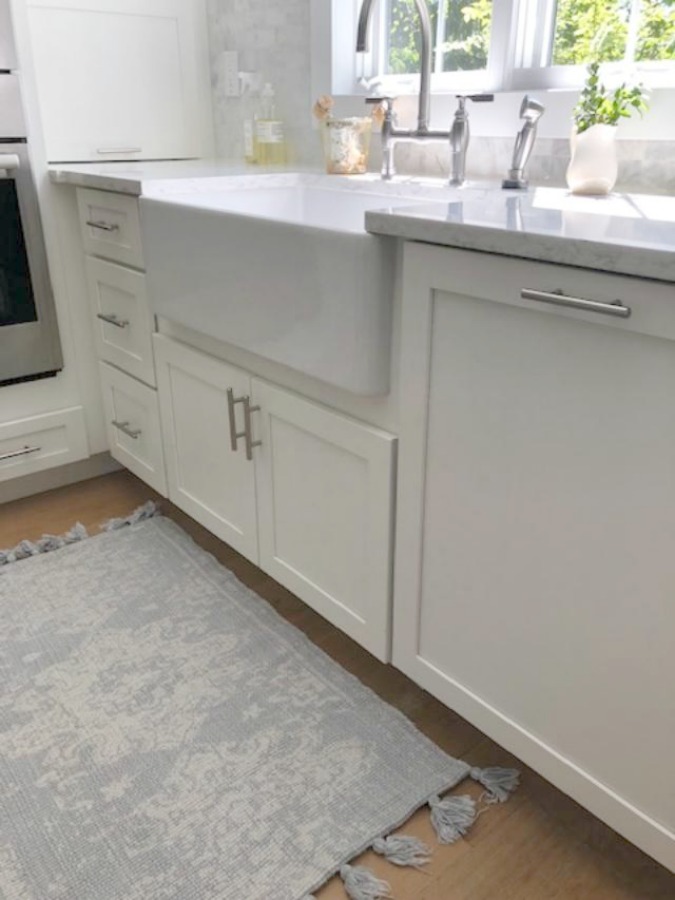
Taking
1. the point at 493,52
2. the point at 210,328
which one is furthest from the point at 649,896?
the point at 493,52

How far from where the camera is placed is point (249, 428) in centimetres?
151

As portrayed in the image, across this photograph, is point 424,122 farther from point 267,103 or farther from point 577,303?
point 577,303

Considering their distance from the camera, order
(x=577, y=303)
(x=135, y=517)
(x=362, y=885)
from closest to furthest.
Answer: (x=577, y=303), (x=362, y=885), (x=135, y=517)

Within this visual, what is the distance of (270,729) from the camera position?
137cm

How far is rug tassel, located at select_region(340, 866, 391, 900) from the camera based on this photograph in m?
1.08

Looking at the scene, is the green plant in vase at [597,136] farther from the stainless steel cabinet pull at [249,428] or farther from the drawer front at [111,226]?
the drawer front at [111,226]

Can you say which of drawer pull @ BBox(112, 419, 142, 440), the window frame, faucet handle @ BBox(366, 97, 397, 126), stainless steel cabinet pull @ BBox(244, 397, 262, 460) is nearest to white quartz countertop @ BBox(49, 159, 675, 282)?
the window frame

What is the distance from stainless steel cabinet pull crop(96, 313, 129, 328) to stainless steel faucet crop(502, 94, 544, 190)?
1029mm

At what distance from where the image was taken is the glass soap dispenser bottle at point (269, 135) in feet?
7.08

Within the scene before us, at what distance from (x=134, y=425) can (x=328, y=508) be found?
92 cm

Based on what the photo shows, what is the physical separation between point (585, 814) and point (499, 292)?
0.86m

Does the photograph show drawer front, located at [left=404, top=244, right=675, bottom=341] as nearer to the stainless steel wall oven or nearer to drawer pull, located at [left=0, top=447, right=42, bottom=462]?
the stainless steel wall oven

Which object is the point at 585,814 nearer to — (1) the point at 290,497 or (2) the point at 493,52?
(1) the point at 290,497

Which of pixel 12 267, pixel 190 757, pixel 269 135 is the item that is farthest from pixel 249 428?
pixel 269 135
